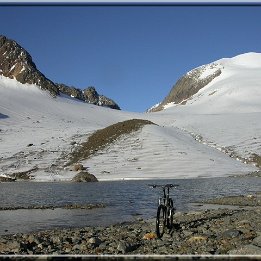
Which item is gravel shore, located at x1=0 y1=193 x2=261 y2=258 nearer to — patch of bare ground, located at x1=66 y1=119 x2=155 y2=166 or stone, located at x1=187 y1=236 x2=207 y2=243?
stone, located at x1=187 y1=236 x2=207 y2=243

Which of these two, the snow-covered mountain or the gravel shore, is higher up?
the snow-covered mountain

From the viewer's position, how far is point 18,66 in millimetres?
140000

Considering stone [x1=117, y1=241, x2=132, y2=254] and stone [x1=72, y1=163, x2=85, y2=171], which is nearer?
stone [x1=117, y1=241, x2=132, y2=254]

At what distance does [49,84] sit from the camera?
436ft

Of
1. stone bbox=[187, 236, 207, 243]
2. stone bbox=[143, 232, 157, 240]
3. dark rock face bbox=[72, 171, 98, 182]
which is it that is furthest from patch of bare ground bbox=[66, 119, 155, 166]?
A: stone bbox=[187, 236, 207, 243]

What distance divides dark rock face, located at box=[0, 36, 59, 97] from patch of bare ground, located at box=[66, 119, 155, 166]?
2565 inches

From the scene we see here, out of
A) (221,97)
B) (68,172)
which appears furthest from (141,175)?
(221,97)

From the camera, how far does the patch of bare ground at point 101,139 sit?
5985 centimetres

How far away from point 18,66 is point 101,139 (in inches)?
3265

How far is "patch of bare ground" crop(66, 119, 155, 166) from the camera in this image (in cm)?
5985

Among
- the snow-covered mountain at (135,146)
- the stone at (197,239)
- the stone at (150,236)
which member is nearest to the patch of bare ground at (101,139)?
the snow-covered mountain at (135,146)

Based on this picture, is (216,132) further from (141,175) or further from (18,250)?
(18,250)

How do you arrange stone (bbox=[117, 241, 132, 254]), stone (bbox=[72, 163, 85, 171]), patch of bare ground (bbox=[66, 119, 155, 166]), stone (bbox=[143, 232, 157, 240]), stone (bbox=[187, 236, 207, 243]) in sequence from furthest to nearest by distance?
patch of bare ground (bbox=[66, 119, 155, 166]) → stone (bbox=[72, 163, 85, 171]) → stone (bbox=[143, 232, 157, 240]) → stone (bbox=[187, 236, 207, 243]) → stone (bbox=[117, 241, 132, 254])

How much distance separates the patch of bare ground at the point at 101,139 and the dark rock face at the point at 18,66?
214 ft
